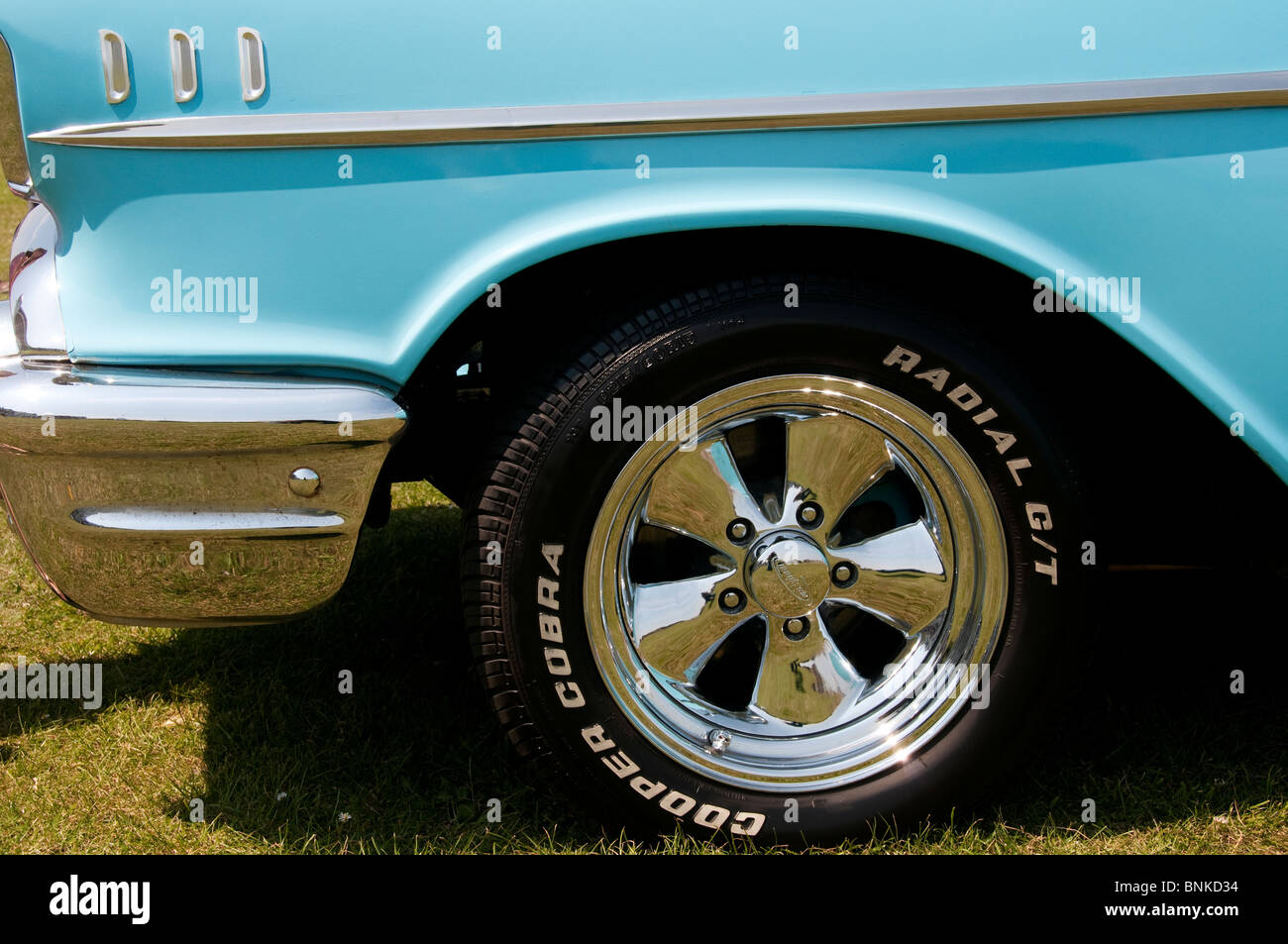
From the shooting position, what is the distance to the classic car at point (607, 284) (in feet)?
5.58

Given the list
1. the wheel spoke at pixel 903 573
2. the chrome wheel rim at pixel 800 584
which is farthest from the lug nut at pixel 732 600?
the wheel spoke at pixel 903 573

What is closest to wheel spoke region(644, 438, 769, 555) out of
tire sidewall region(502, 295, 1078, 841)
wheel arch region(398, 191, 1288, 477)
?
tire sidewall region(502, 295, 1078, 841)

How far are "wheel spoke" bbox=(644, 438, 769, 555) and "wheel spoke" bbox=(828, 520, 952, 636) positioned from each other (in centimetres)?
20

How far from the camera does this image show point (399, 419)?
179cm

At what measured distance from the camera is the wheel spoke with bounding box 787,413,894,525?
2014 mm

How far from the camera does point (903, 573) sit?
6.86 feet

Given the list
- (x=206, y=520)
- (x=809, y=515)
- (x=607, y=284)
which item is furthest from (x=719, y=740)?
(x=206, y=520)

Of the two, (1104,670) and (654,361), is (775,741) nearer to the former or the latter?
(654,361)

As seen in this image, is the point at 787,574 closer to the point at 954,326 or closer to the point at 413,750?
the point at 954,326

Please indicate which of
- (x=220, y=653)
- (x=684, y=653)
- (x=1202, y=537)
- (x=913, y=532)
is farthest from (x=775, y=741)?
(x=220, y=653)

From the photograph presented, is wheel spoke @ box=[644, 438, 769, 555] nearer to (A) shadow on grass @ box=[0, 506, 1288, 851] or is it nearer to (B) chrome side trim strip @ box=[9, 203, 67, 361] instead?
(A) shadow on grass @ box=[0, 506, 1288, 851]

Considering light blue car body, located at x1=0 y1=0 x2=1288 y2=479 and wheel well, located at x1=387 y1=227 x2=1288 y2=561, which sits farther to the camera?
wheel well, located at x1=387 y1=227 x2=1288 y2=561

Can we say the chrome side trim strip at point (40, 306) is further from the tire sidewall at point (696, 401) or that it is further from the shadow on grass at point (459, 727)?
the shadow on grass at point (459, 727)

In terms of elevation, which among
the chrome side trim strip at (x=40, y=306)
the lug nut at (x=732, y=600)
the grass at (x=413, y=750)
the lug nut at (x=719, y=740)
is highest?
the chrome side trim strip at (x=40, y=306)
